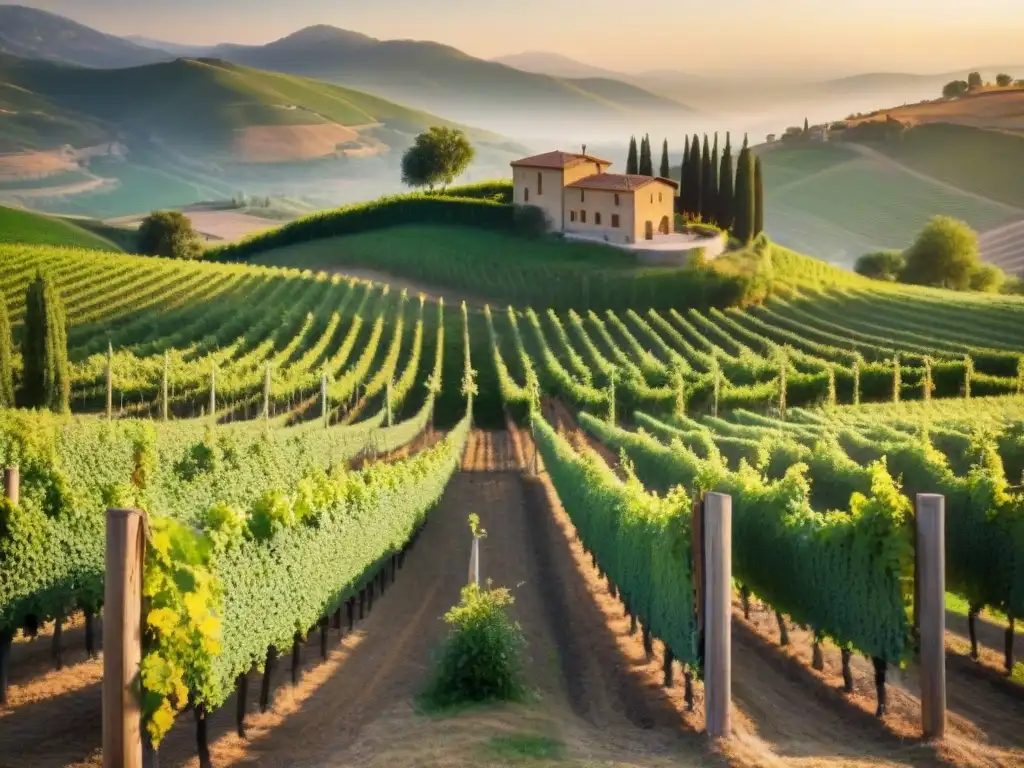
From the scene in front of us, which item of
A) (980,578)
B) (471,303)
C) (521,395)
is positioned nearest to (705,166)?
(471,303)

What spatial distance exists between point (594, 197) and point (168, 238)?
98.1ft

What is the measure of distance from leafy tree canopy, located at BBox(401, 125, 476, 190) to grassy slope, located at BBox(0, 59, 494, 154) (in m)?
50.2

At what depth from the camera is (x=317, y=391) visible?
48.5 meters

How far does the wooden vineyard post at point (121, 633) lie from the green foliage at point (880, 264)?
88388 mm

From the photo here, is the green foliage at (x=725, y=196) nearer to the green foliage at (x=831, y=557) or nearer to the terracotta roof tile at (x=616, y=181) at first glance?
the terracotta roof tile at (x=616, y=181)

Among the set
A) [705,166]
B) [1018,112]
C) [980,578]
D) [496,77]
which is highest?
[496,77]

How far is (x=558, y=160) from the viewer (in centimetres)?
8288

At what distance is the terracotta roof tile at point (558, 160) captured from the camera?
82.0 meters

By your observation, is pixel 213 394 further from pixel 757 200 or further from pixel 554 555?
pixel 757 200

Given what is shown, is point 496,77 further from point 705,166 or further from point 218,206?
point 705,166

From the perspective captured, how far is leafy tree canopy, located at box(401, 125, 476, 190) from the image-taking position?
331 ft

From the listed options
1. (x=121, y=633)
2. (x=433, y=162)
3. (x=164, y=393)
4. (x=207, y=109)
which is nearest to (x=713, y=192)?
(x=433, y=162)

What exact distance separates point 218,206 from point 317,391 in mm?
78827

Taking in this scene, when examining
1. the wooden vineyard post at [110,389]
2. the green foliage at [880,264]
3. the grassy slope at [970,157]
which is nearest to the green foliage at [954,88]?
the grassy slope at [970,157]
